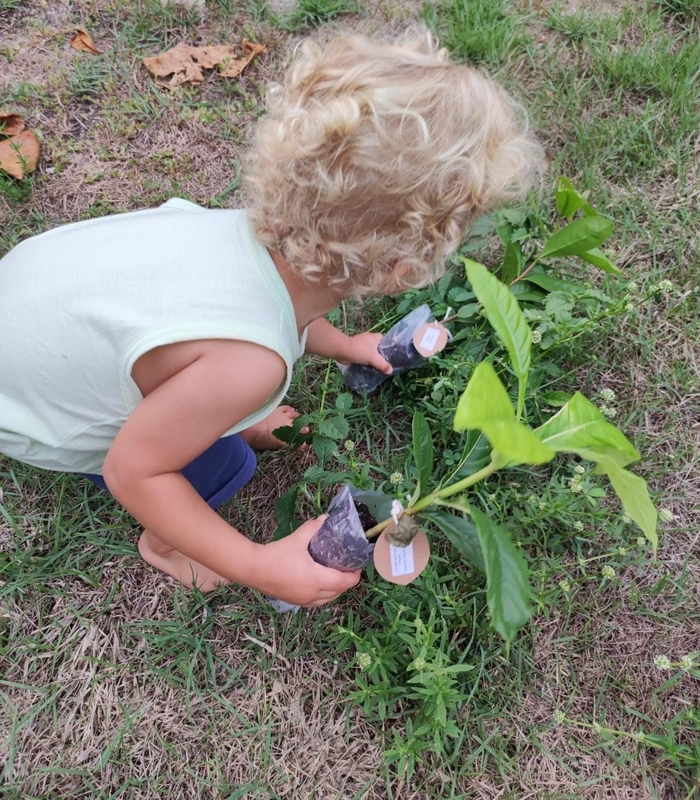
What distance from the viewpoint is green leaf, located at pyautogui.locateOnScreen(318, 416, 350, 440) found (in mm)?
1521

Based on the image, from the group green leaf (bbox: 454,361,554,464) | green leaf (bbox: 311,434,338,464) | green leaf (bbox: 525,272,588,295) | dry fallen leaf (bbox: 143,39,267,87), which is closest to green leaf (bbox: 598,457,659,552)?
green leaf (bbox: 454,361,554,464)

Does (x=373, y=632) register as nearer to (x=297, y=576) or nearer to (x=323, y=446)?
(x=297, y=576)

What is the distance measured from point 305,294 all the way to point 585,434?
0.65 meters

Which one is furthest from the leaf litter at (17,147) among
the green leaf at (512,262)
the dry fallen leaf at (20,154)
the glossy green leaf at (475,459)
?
the glossy green leaf at (475,459)

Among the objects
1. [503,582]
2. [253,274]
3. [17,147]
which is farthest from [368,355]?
[17,147]

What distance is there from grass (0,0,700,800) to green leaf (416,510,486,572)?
0.37m

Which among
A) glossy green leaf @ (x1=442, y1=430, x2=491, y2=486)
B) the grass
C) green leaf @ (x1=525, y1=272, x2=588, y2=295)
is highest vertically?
glossy green leaf @ (x1=442, y1=430, x2=491, y2=486)

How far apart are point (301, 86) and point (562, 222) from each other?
4.38 ft

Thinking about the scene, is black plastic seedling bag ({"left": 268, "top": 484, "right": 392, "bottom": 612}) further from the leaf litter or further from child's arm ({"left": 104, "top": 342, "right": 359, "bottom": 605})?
the leaf litter

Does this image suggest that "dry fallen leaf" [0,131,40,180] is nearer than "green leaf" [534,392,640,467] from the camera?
No

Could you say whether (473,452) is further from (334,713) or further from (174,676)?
(174,676)

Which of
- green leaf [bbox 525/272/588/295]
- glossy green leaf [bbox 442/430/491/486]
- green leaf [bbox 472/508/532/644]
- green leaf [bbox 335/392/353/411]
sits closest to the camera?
green leaf [bbox 472/508/532/644]

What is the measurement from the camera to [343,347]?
5.98 feet

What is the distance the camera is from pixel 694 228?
Result: 2281mm
